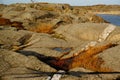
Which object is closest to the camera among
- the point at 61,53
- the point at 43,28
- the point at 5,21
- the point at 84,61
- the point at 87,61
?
the point at 87,61

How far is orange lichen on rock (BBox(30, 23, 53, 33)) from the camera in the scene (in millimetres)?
27422

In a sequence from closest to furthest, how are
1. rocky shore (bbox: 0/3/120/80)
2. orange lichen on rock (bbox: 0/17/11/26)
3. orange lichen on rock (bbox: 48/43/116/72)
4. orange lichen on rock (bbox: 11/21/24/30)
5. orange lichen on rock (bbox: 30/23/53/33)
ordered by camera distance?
rocky shore (bbox: 0/3/120/80) < orange lichen on rock (bbox: 48/43/116/72) < orange lichen on rock (bbox: 30/23/53/33) < orange lichen on rock (bbox: 11/21/24/30) < orange lichen on rock (bbox: 0/17/11/26)

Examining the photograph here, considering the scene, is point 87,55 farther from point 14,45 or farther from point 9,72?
point 14,45

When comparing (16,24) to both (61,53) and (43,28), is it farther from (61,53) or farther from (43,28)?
(61,53)

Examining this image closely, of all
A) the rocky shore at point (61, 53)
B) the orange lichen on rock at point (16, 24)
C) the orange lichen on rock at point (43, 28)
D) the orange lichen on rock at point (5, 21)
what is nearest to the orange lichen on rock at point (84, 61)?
the rocky shore at point (61, 53)

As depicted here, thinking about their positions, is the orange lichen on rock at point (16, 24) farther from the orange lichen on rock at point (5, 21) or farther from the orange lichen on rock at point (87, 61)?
the orange lichen on rock at point (87, 61)

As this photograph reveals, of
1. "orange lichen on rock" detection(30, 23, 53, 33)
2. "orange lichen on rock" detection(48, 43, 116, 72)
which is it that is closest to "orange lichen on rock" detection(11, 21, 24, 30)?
"orange lichen on rock" detection(30, 23, 53, 33)

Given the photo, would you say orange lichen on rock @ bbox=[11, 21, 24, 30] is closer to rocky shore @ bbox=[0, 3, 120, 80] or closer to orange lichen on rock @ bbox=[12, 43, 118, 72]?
rocky shore @ bbox=[0, 3, 120, 80]

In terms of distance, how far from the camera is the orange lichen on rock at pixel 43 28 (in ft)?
90.0

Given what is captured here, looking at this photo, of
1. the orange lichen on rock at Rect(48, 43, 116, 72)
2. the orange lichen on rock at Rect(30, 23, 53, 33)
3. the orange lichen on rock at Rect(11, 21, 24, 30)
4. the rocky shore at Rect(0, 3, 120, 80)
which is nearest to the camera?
the rocky shore at Rect(0, 3, 120, 80)

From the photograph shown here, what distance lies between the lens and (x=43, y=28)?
2816 centimetres

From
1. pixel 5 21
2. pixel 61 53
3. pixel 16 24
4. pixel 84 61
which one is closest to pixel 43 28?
pixel 16 24

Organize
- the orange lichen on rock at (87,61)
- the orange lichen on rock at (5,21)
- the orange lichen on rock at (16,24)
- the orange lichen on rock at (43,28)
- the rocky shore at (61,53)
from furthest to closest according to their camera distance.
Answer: the orange lichen on rock at (5,21) → the orange lichen on rock at (16,24) → the orange lichen on rock at (43,28) → the orange lichen on rock at (87,61) → the rocky shore at (61,53)

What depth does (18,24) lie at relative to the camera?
2895 cm
